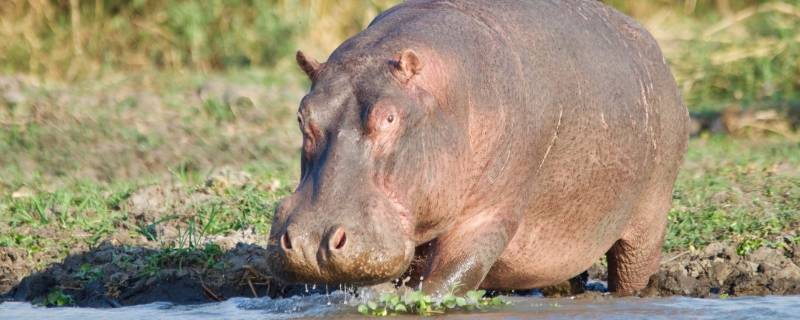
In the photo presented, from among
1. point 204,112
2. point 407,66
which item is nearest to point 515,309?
point 407,66

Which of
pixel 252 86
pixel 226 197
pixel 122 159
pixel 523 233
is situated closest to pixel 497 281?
pixel 523 233

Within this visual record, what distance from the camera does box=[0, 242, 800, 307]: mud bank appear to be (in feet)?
18.1

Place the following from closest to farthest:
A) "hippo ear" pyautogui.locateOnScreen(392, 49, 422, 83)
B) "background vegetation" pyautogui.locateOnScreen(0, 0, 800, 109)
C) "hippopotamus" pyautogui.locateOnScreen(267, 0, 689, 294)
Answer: "hippopotamus" pyautogui.locateOnScreen(267, 0, 689, 294) < "hippo ear" pyautogui.locateOnScreen(392, 49, 422, 83) < "background vegetation" pyautogui.locateOnScreen(0, 0, 800, 109)

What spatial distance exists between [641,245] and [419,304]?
4.85 feet

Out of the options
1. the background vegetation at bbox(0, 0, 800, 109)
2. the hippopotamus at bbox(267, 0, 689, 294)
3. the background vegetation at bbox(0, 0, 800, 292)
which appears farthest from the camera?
the background vegetation at bbox(0, 0, 800, 109)

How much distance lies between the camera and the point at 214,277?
5.60 meters

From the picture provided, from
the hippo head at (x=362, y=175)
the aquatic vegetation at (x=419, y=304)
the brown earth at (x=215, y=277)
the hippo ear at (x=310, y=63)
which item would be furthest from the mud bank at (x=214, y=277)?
the hippo head at (x=362, y=175)

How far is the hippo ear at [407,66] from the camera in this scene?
4316 millimetres

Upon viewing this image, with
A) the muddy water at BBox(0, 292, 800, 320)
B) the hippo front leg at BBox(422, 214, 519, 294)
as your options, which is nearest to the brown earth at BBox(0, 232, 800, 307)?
the muddy water at BBox(0, 292, 800, 320)

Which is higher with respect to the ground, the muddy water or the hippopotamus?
the hippopotamus

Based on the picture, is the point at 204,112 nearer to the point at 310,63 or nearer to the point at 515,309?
the point at 515,309

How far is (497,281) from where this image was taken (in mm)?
5051

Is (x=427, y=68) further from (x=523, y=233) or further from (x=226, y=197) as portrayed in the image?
(x=226, y=197)

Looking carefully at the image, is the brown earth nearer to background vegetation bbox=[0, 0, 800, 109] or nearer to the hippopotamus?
the hippopotamus
